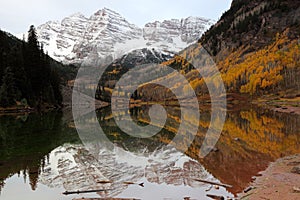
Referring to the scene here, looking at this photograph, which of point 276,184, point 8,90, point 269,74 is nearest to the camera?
point 276,184

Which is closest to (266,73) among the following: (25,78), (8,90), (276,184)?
(25,78)

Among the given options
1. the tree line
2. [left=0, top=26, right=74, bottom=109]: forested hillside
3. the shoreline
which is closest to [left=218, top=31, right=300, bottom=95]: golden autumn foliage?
[left=0, top=26, right=74, bottom=109]: forested hillside

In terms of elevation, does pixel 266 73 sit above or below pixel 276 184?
above

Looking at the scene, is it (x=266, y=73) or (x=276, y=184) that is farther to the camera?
(x=266, y=73)

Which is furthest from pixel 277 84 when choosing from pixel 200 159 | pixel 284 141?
pixel 200 159

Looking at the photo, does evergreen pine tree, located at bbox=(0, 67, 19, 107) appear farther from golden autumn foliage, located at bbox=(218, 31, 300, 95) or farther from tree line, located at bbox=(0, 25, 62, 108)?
golden autumn foliage, located at bbox=(218, 31, 300, 95)

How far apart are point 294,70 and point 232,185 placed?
115m

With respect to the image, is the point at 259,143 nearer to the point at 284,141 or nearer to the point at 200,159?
the point at 284,141

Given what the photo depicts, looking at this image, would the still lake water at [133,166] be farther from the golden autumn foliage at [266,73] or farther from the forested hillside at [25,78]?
the golden autumn foliage at [266,73]

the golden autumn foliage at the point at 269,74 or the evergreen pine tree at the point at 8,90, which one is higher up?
the golden autumn foliage at the point at 269,74

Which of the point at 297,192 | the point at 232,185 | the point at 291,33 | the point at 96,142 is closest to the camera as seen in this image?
the point at 297,192

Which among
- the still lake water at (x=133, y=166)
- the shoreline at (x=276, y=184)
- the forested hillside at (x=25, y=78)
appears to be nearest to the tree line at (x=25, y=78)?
the forested hillside at (x=25, y=78)

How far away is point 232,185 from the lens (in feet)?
A: 43.8

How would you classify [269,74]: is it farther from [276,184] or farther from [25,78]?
[276,184]
